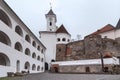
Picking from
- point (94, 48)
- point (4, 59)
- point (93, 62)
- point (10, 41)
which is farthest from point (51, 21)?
point (4, 59)

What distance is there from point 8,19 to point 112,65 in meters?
18.9

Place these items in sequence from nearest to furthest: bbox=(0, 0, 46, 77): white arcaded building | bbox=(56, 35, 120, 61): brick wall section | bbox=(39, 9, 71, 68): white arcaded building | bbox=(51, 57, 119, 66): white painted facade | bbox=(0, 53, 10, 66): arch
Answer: bbox=(0, 0, 46, 77): white arcaded building < bbox=(0, 53, 10, 66): arch < bbox=(51, 57, 119, 66): white painted facade < bbox=(56, 35, 120, 61): brick wall section < bbox=(39, 9, 71, 68): white arcaded building

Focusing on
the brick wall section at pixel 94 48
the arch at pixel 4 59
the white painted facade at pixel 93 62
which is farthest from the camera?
the brick wall section at pixel 94 48

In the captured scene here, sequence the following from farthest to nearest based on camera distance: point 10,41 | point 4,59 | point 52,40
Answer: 1. point 52,40
2. point 4,59
3. point 10,41

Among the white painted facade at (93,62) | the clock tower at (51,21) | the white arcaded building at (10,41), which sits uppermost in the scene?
the clock tower at (51,21)

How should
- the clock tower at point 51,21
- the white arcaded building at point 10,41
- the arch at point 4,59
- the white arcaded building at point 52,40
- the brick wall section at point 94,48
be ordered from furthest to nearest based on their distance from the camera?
1. the clock tower at point 51,21
2. the white arcaded building at point 52,40
3. the brick wall section at point 94,48
4. the arch at point 4,59
5. the white arcaded building at point 10,41

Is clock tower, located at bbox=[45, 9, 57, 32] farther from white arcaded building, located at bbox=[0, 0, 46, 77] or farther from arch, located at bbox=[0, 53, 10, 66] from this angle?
arch, located at bbox=[0, 53, 10, 66]

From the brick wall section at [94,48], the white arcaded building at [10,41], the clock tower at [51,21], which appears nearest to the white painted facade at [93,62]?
the brick wall section at [94,48]

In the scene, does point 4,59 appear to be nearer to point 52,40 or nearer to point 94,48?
point 94,48

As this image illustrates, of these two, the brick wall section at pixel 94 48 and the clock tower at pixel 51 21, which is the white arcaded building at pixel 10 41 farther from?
the clock tower at pixel 51 21

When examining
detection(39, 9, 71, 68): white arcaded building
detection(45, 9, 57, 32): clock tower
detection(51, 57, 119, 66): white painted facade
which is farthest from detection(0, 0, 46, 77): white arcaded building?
detection(45, 9, 57, 32): clock tower

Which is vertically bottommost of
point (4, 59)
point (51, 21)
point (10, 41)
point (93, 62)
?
point (93, 62)

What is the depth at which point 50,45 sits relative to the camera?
154 ft

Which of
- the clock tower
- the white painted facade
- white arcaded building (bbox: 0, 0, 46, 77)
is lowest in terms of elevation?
the white painted facade
